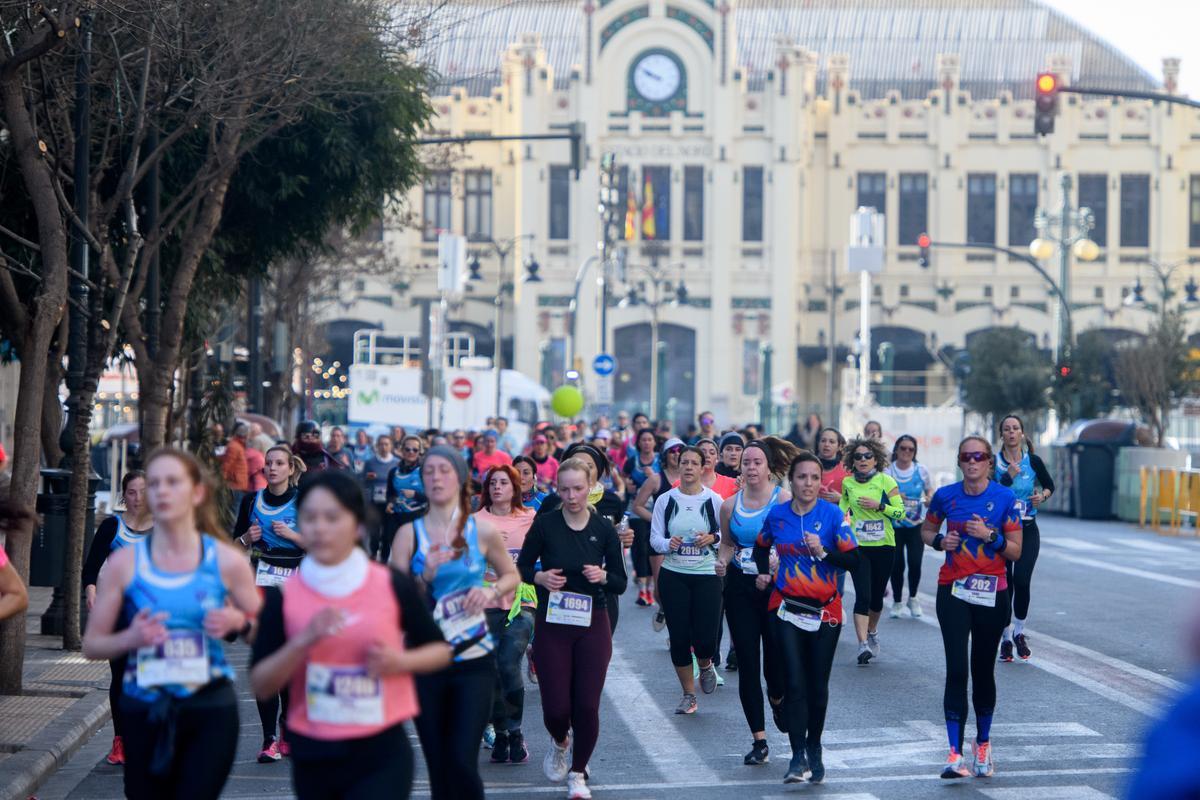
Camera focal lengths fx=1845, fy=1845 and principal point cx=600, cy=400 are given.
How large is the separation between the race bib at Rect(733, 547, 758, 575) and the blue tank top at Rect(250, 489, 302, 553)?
2450mm

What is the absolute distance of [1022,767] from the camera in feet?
31.7

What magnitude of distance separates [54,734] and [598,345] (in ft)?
174

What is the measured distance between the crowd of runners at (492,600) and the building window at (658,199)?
47.8 metres

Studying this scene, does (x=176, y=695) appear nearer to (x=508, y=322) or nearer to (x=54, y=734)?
(x=54, y=734)

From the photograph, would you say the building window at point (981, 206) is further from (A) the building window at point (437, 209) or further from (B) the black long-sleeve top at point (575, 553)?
(B) the black long-sleeve top at point (575, 553)

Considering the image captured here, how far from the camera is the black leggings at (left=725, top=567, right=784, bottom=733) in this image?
32.2 feet

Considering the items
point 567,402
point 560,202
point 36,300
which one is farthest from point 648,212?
point 36,300

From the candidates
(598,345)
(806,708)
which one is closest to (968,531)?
(806,708)

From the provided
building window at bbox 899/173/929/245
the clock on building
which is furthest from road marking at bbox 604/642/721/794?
building window at bbox 899/173/929/245

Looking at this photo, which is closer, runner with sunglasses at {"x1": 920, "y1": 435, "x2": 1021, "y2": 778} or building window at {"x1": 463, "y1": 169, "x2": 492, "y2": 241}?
runner with sunglasses at {"x1": 920, "y1": 435, "x2": 1021, "y2": 778}

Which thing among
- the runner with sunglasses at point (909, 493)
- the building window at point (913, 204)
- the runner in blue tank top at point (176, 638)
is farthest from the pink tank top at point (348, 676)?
Result: the building window at point (913, 204)

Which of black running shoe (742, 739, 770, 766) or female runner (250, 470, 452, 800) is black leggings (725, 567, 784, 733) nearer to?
black running shoe (742, 739, 770, 766)

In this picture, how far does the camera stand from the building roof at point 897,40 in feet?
235

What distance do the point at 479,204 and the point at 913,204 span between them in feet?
51.4
